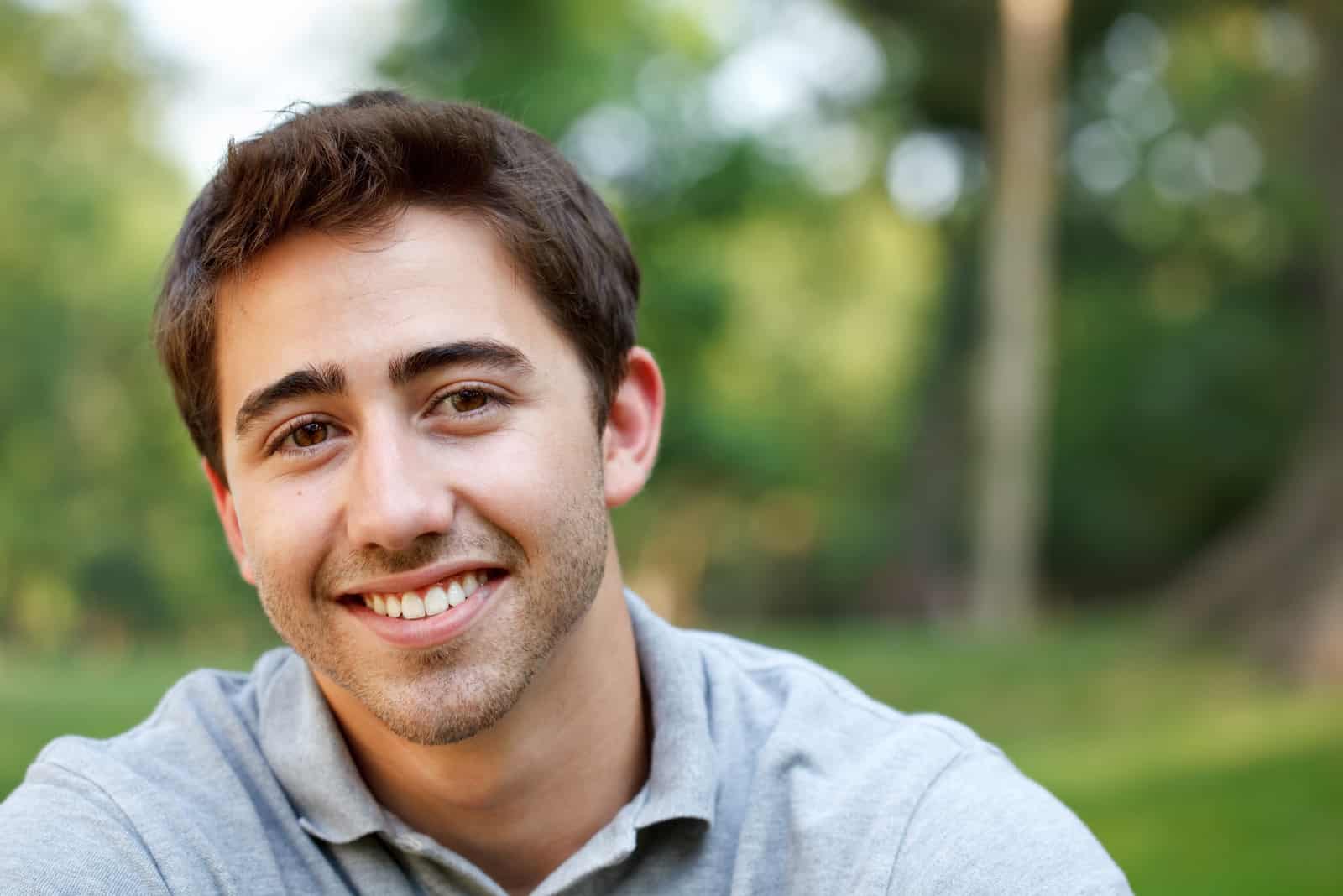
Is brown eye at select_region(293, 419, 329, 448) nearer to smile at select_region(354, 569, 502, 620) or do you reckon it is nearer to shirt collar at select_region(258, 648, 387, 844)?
smile at select_region(354, 569, 502, 620)

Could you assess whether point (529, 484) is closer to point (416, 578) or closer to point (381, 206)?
point (416, 578)

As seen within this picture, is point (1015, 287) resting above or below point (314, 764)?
above

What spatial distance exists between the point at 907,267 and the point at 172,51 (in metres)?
12.9

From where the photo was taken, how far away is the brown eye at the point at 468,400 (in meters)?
2.02

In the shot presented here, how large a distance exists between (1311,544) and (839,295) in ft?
60.5

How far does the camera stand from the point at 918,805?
1.93 metres

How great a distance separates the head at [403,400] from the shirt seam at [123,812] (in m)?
0.31

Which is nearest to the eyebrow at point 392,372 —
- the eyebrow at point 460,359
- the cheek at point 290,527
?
the eyebrow at point 460,359

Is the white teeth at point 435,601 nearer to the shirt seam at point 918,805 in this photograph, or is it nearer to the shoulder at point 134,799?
the shoulder at point 134,799

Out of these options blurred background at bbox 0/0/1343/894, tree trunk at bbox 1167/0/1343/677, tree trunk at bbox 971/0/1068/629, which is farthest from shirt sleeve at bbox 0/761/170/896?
tree trunk at bbox 971/0/1068/629

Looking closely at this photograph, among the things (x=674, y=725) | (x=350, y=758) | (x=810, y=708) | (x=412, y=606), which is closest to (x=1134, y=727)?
(x=810, y=708)

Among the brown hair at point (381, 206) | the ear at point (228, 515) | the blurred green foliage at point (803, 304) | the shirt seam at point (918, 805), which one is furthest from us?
the blurred green foliage at point (803, 304)

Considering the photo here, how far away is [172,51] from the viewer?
23.2 m

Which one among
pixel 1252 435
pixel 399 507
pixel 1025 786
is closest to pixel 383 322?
pixel 399 507
